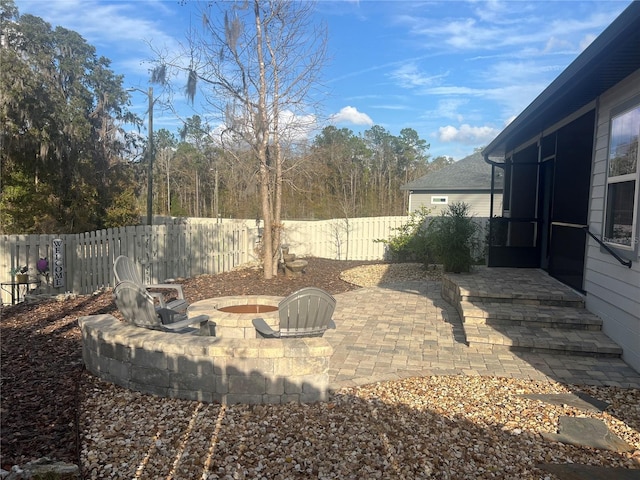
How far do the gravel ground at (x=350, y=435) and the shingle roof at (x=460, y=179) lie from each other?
52.8 ft

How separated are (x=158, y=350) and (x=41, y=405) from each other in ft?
3.28

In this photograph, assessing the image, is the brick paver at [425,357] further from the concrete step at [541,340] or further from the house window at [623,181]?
the house window at [623,181]

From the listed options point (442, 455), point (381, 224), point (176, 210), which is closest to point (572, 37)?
point (442, 455)

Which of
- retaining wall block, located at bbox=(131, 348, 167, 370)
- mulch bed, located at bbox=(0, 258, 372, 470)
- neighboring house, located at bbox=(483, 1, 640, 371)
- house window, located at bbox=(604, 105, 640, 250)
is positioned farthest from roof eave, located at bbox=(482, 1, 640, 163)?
mulch bed, located at bbox=(0, 258, 372, 470)

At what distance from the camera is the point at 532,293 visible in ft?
19.8

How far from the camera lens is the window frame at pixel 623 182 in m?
4.25

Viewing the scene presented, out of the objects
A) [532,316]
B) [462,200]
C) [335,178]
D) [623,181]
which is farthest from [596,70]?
[335,178]

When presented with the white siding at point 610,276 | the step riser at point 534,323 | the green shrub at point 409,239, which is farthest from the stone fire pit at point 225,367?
the green shrub at point 409,239

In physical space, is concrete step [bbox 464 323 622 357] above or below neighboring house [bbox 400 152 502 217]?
below

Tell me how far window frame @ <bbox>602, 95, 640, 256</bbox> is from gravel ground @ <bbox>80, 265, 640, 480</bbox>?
1519mm

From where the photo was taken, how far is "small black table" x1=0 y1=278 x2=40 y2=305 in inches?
292

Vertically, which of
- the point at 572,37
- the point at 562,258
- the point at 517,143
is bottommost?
the point at 562,258

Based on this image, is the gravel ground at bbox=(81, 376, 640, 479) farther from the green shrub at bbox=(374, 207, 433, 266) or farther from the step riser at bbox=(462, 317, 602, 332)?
the green shrub at bbox=(374, 207, 433, 266)

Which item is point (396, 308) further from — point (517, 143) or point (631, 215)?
point (517, 143)
